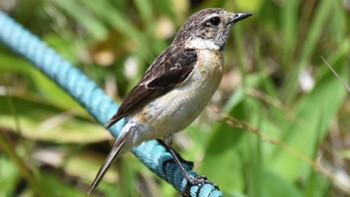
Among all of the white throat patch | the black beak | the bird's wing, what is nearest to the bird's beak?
the black beak

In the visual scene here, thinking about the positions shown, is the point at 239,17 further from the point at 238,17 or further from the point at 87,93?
the point at 87,93

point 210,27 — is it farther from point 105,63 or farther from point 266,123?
point 105,63

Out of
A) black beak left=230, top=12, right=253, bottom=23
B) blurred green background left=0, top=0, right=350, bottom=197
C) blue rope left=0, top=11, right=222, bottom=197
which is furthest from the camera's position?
blurred green background left=0, top=0, right=350, bottom=197

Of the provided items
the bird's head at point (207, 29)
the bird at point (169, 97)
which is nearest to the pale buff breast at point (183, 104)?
the bird at point (169, 97)

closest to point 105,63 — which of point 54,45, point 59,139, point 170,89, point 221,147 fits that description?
point 54,45

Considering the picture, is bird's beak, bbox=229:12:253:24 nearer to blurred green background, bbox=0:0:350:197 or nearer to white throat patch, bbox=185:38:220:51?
white throat patch, bbox=185:38:220:51

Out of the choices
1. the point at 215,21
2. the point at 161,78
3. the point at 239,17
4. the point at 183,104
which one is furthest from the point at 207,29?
the point at 183,104

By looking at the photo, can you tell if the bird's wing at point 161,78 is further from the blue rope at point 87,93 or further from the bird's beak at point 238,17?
the bird's beak at point 238,17
